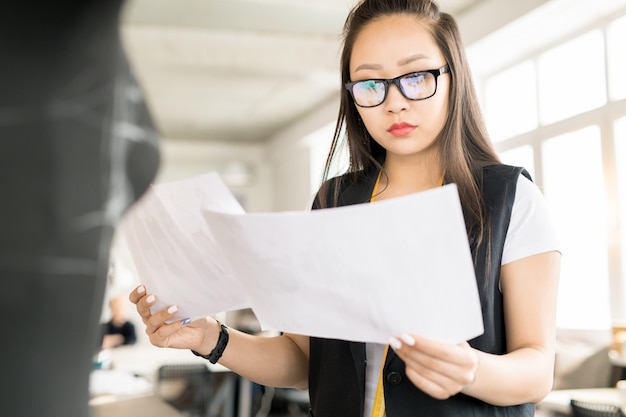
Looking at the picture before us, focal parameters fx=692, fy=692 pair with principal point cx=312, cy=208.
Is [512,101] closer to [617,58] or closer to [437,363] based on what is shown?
[617,58]

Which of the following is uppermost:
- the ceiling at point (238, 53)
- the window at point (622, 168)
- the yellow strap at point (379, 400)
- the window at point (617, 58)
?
the ceiling at point (238, 53)

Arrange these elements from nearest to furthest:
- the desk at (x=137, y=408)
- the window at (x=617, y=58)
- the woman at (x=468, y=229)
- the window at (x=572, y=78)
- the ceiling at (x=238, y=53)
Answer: the woman at (x=468, y=229) → the desk at (x=137, y=408) → the window at (x=617, y=58) → the window at (x=572, y=78) → the ceiling at (x=238, y=53)

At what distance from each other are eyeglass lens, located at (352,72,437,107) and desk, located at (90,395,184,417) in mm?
1067

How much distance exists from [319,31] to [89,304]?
6572 mm

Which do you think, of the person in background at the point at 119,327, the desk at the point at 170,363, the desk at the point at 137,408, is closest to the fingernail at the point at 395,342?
the desk at the point at 137,408

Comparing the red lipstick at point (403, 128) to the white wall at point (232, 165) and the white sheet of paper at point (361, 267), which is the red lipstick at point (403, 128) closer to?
the white sheet of paper at point (361, 267)

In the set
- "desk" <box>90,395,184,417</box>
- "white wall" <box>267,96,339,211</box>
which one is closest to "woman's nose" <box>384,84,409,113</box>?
"desk" <box>90,395,184,417</box>

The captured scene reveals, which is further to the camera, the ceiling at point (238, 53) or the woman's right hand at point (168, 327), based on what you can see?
the ceiling at point (238, 53)

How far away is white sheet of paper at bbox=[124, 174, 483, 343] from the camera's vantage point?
875mm

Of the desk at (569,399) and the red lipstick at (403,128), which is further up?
the red lipstick at (403,128)

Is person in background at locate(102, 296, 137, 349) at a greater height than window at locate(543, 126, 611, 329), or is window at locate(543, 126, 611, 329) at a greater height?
window at locate(543, 126, 611, 329)

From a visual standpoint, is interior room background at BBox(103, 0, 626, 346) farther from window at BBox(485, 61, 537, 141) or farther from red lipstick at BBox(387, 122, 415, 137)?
red lipstick at BBox(387, 122, 415, 137)

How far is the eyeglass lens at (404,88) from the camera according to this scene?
126cm

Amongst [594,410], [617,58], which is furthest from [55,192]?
[617,58]
